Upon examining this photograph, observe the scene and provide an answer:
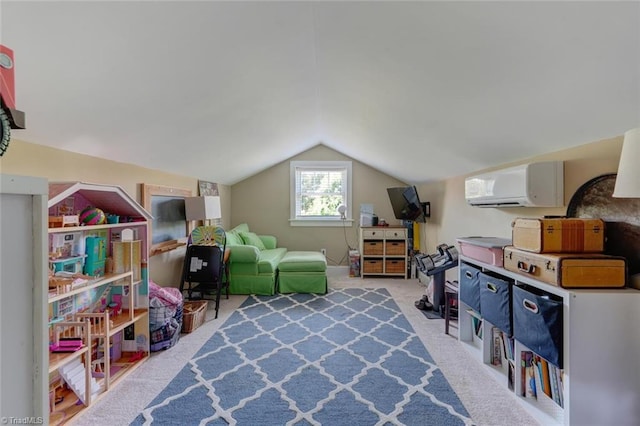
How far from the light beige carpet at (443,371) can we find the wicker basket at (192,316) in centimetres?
6

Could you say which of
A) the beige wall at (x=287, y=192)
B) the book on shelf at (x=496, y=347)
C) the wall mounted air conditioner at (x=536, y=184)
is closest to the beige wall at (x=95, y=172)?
the beige wall at (x=287, y=192)

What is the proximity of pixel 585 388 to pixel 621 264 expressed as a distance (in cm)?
63

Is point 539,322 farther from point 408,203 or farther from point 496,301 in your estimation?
point 408,203

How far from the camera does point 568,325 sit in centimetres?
145

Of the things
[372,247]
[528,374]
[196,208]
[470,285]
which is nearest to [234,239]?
[196,208]

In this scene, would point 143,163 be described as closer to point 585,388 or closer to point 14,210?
point 14,210

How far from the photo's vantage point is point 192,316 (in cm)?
288

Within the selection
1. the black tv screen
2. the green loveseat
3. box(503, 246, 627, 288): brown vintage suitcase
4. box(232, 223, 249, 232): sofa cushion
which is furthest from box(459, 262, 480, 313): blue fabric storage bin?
box(232, 223, 249, 232): sofa cushion

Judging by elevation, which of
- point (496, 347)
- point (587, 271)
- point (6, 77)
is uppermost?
point (6, 77)

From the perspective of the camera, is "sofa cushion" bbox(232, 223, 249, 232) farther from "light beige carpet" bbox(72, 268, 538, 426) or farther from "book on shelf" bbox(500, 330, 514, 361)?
"book on shelf" bbox(500, 330, 514, 361)

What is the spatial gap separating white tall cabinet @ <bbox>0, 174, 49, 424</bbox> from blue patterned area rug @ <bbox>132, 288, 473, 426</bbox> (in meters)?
1.32

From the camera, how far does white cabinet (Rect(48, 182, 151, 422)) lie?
5.68ft

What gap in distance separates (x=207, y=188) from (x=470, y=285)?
3.66m

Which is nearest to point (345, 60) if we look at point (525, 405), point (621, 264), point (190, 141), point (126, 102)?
point (126, 102)
